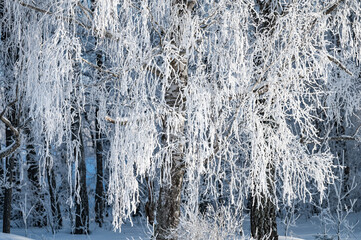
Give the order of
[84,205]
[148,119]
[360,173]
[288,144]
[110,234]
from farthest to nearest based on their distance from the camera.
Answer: [360,173], [110,234], [84,205], [288,144], [148,119]

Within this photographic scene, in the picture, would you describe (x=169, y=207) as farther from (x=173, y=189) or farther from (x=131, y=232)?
(x=131, y=232)

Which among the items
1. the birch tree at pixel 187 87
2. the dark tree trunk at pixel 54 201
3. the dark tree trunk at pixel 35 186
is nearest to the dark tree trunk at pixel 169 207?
the birch tree at pixel 187 87

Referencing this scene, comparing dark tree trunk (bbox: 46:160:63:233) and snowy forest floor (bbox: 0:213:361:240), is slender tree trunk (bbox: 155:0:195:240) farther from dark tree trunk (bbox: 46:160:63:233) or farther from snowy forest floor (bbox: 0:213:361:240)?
dark tree trunk (bbox: 46:160:63:233)

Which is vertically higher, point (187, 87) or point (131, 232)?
point (187, 87)

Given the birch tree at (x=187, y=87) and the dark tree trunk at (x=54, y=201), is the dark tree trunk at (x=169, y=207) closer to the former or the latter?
the birch tree at (x=187, y=87)

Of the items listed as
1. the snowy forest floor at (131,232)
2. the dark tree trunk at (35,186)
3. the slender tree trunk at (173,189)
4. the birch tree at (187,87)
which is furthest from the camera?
the dark tree trunk at (35,186)

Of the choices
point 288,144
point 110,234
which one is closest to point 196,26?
point 288,144

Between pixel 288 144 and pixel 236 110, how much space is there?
1.01m

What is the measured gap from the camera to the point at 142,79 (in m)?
4.92

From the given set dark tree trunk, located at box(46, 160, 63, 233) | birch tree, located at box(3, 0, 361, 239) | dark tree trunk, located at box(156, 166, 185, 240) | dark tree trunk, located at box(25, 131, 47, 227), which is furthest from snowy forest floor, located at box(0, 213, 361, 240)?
birch tree, located at box(3, 0, 361, 239)

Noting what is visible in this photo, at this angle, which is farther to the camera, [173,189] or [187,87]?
[173,189]

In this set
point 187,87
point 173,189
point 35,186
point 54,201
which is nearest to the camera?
point 187,87

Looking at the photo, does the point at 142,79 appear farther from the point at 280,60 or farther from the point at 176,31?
the point at 280,60

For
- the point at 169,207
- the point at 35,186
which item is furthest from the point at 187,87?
the point at 35,186
